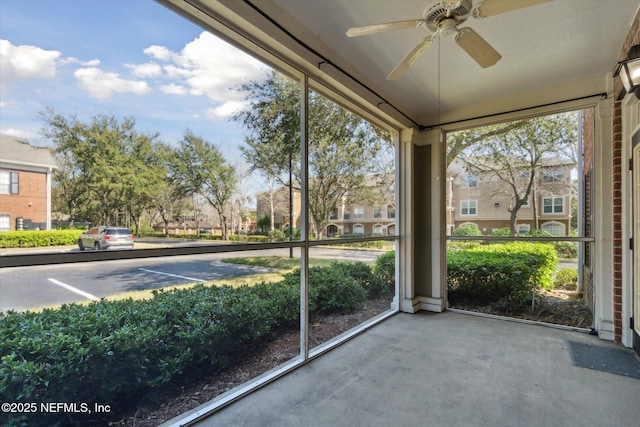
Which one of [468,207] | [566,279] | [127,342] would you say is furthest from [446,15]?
[566,279]

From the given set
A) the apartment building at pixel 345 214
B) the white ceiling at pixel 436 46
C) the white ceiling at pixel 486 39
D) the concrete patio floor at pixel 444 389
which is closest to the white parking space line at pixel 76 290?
the concrete patio floor at pixel 444 389

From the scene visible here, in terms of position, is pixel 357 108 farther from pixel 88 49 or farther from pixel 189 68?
pixel 88 49

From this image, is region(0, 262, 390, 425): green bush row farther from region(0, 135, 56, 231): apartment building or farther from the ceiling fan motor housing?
the ceiling fan motor housing

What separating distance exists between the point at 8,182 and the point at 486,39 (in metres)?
3.33

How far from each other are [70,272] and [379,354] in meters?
2.42

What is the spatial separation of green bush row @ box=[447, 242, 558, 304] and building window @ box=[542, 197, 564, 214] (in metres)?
0.48

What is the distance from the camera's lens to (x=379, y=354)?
9.28ft

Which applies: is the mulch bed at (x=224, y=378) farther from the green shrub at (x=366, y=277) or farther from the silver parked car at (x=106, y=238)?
the silver parked car at (x=106, y=238)

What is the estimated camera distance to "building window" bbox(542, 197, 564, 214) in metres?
3.65

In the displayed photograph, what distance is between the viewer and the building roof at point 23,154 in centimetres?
126

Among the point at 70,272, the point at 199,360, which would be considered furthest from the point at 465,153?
the point at 70,272

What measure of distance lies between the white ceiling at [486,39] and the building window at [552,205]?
1.31 meters

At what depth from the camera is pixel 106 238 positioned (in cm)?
160

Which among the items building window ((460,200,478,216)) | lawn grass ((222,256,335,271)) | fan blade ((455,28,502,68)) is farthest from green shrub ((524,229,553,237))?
lawn grass ((222,256,335,271))
